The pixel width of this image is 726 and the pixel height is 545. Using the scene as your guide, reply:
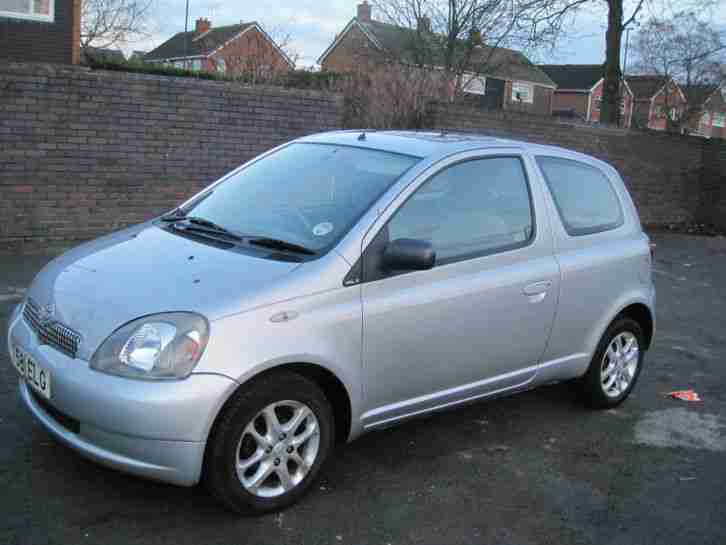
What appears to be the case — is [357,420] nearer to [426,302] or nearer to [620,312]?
[426,302]

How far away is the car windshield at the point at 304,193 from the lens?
4277mm

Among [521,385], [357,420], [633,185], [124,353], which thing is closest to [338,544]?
[357,420]

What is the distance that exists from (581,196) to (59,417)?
347 centimetres

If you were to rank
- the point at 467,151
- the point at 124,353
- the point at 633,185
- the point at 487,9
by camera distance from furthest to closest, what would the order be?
the point at 487,9
the point at 633,185
the point at 467,151
the point at 124,353

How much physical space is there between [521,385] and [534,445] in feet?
1.27

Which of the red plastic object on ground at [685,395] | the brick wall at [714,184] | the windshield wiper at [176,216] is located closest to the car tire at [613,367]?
the red plastic object on ground at [685,395]

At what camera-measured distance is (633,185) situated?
1669 centimetres

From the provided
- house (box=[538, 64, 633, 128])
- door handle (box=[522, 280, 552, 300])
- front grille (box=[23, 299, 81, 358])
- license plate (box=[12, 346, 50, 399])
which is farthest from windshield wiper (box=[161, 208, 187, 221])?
house (box=[538, 64, 633, 128])

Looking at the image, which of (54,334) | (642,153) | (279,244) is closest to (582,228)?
(279,244)

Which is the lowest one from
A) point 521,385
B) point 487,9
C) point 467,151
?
point 521,385

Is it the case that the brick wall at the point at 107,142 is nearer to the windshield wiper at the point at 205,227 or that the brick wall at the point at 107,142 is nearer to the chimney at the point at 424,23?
the windshield wiper at the point at 205,227

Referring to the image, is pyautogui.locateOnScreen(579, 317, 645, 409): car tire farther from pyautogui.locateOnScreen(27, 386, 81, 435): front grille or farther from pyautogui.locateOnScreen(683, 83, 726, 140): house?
pyautogui.locateOnScreen(683, 83, 726, 140): house

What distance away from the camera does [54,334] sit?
3787mm

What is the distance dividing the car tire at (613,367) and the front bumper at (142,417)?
9.52ft
